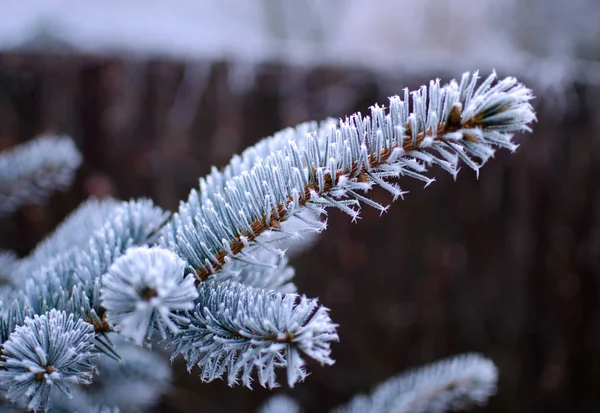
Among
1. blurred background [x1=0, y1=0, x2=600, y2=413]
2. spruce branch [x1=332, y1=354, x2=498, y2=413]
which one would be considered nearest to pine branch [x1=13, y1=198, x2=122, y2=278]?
spruce branch [x1=332, y1=354, x2=498, y2=413]

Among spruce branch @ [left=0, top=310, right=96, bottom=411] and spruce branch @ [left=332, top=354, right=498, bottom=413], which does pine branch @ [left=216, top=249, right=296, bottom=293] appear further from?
spruce branch @ [left=332, top=354, right=498, bottom=413]

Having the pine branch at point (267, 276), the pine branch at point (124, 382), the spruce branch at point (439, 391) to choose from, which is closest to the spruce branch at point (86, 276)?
the pine branch at point (267, 276)

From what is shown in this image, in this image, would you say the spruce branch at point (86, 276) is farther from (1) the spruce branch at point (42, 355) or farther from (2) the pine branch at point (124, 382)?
(2) the pine branch at point (124, 382)

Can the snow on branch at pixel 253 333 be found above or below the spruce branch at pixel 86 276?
below

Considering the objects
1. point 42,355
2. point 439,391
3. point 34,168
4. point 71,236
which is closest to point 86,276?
point 42,355

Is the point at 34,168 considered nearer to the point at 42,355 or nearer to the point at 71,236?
the point at 71,236

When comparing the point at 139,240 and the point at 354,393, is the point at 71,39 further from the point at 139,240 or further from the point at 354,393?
the point at 354,393
